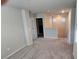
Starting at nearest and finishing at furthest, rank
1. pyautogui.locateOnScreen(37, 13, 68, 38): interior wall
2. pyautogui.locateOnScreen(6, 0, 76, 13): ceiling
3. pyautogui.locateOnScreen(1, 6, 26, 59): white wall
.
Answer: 1. pyautogui.locateOnScreen(1, 6, 26, 59): white wall
2. pyautogui.locateOnScreen(6, 0, 76, 13): ceiling
3. pyautogui.locateOnScreen(37, 13, 68, 38): interior wall

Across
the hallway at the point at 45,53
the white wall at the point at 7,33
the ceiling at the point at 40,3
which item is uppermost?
the ceiling at the point at 40,3

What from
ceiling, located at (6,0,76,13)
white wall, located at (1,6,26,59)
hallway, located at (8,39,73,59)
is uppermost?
ceiling, located at (6,0,76,13)

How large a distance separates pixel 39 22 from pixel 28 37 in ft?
16.7

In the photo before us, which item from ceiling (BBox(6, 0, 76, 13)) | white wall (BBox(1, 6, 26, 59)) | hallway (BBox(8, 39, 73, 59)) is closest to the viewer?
white wall (BBox(1, 6, 26, 59))

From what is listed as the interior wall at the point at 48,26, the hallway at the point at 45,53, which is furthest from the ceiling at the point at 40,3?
the interior wall at the point at 48,26

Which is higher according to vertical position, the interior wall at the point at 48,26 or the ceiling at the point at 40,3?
the ceiling at the point at 40,3

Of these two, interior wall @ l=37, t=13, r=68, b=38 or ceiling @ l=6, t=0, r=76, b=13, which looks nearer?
ceiling @ l=6, t=0, r=76, b=13

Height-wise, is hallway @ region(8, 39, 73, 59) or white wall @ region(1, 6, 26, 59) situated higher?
white wall @ region(1, 6, 26, 59)

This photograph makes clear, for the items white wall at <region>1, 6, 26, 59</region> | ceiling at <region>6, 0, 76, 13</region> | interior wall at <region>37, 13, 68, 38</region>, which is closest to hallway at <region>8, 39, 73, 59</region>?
white wall at <region>1, 6, 26, 59</region>

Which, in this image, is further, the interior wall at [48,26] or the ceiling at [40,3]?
the interior wall at [48,26]

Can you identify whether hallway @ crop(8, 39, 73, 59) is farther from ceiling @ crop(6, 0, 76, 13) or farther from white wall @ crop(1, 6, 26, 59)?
ceiling @ crop(6, 0, 76, 13)

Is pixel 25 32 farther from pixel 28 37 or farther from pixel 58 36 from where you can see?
pixel 58 36

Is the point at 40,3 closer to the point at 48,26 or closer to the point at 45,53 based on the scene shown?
the point at 45,53

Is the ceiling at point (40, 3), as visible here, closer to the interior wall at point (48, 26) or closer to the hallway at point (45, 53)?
the hallway at point (45, 53)
